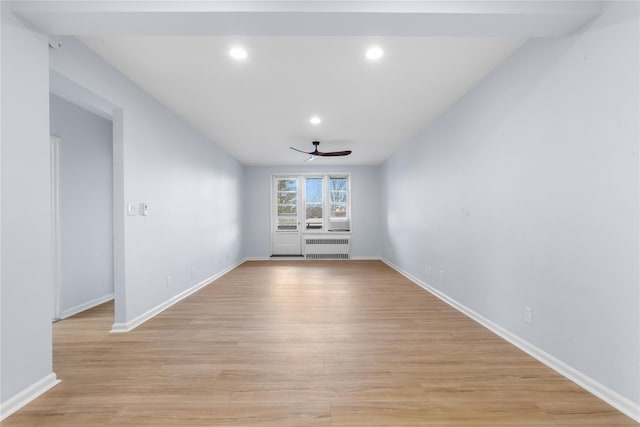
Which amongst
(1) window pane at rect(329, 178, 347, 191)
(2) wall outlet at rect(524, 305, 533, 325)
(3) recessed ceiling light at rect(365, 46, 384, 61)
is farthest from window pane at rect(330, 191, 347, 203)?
(2) wall outlet at rect(524, 305, 533, 325)

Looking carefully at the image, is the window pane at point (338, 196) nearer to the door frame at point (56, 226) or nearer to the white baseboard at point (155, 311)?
the white baseboard at point (155, 311)

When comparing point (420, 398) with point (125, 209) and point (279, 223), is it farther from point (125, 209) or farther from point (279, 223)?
point (279, 223)

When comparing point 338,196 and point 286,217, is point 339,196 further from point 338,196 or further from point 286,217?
point 286,217

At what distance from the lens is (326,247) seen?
728cm

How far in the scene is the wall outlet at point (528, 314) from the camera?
2.16 meters

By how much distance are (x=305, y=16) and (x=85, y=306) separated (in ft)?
13.2

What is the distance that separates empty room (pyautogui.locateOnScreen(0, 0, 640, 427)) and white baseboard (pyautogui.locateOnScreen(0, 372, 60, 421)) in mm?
11

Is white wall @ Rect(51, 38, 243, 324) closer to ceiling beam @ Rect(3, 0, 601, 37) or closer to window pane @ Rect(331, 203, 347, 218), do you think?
ceiling beam @ Rect(3, 0, 601, 37)

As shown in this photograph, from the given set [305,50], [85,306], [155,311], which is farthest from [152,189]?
[305,50]

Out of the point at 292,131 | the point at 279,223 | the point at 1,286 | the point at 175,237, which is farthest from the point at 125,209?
the point at 279,223

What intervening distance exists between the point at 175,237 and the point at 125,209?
0.98 meters

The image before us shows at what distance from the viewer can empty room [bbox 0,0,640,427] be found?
5.17ft

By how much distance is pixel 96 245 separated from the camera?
11.5ft

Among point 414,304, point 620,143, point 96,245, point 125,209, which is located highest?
point 620,143
